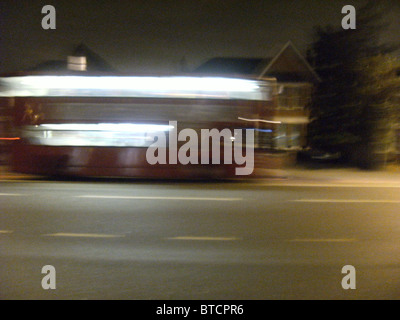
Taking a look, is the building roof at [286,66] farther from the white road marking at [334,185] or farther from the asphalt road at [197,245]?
the asphalt road at [197,245]

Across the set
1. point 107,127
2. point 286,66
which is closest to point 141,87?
point 107,127

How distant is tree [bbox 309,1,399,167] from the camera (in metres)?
20.5

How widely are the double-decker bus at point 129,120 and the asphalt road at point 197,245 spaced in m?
2.16

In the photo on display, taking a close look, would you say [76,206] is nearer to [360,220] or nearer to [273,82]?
[360,220]

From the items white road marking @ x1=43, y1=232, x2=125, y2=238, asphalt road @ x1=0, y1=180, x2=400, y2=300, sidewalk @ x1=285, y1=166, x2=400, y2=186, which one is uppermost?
white road marking @ x1=43, y1=232, x2=125, y2=238

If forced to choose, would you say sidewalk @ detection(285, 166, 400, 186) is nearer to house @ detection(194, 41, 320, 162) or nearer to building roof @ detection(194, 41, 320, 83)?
house @ detection(194, 41, 320, 162)

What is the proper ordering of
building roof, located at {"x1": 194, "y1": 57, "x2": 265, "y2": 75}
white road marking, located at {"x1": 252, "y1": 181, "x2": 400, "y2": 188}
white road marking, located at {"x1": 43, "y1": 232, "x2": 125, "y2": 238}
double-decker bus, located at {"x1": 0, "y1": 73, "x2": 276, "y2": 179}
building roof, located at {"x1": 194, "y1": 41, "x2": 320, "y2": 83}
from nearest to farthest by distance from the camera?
white road marking, located at {"x1": 43, "y1": 232, "x2": 125, "y2": 238} → double-decker bus, located at {"x1": 0, "y1": 73, "x2": 276, "y2": 179} → white road marking, located at {"x1": 252, "y1": 181, "x2": 400, "y2": 188} → building roof, located at {"x1": 194, "y1": 41, "x2": 320, "y2": 83} → building roof, located at {"x1": 194, "y1": 57, "x2": 265, "y2": 75}

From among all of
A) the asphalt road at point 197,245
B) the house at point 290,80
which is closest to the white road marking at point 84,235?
the asphalt road at point 197,245

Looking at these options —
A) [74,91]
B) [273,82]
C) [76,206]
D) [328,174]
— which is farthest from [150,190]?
[328,174]

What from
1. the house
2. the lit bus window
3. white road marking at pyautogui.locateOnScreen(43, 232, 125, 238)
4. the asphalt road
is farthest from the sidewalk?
the house

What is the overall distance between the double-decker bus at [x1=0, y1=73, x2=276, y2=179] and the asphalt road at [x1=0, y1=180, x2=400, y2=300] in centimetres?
Answer: 216

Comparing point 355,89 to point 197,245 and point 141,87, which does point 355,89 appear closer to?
point 141,87

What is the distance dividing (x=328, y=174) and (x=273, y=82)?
5.63 meters

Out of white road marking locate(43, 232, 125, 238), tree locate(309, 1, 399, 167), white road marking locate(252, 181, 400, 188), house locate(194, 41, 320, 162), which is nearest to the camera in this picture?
white road marking locate(43, 232, 125, 238)
